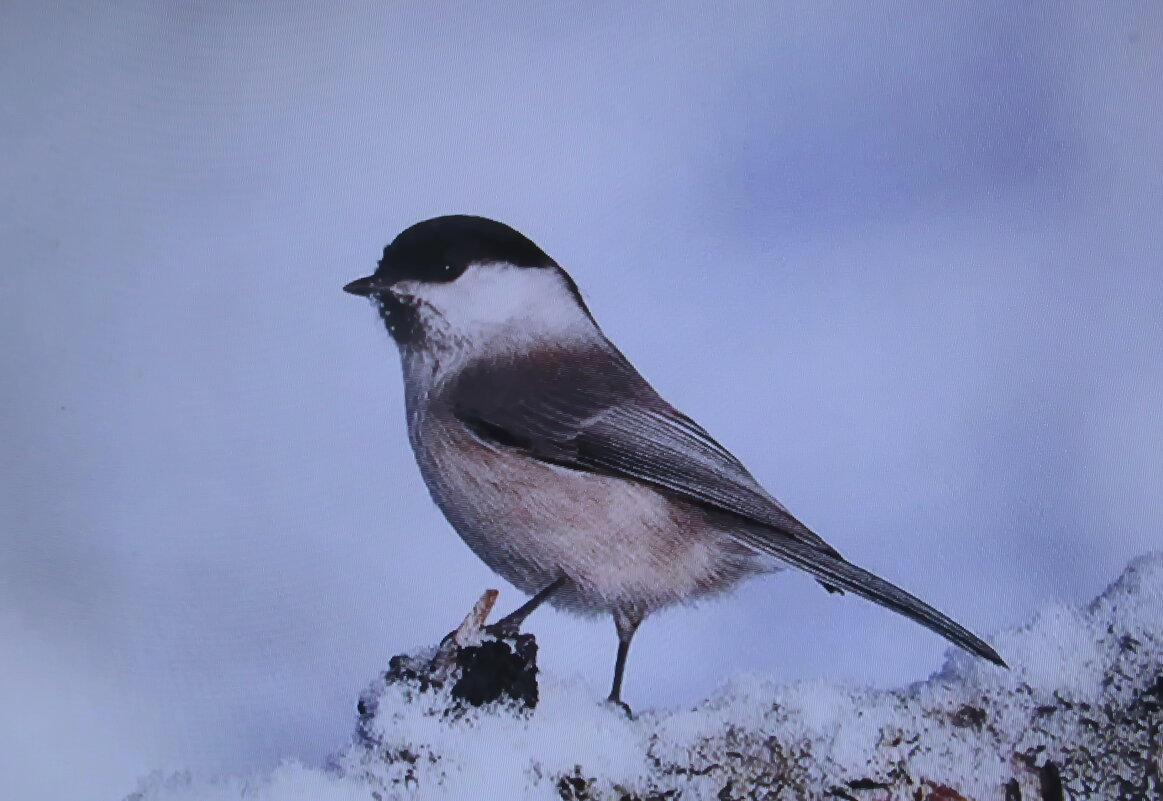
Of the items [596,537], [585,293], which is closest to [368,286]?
[585,293]

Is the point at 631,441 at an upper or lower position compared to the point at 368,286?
lower

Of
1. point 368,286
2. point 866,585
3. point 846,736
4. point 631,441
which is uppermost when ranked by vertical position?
point 368,286

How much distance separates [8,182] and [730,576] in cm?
87

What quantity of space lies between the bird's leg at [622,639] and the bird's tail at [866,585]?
0.14 m

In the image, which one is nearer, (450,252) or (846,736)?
(846,736)

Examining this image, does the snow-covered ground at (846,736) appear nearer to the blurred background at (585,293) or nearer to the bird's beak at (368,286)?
the blurred background at (585,293)

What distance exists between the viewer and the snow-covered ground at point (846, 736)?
2.70ft

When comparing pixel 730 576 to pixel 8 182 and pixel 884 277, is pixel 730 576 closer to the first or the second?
pixel 884 277

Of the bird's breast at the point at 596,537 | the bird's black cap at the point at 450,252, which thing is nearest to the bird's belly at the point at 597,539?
the bird's breast at the point at 596,537

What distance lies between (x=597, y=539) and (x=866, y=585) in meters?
0.24

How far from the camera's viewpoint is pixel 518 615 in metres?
0.90

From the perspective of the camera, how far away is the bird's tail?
856 millimetres

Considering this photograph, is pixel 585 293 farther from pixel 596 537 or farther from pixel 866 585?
pixel 866 585

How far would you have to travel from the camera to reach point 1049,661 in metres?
0.84
